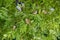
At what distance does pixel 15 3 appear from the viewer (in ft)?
4.52

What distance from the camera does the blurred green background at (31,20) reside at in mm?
1186

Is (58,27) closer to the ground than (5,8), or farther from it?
closer to the ground

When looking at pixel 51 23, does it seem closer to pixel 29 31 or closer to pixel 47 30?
pixel 47 30

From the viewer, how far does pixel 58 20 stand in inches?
47.4

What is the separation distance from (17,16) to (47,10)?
25 centimetres

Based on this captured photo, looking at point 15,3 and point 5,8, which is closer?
point 5,8

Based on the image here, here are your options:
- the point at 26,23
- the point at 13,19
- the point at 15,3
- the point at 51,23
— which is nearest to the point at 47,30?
the point at 51,23

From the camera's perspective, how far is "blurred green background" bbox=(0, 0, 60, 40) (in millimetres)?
1186

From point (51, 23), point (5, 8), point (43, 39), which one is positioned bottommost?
point (43, 39)

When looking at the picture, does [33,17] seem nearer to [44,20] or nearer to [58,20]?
[44,20]

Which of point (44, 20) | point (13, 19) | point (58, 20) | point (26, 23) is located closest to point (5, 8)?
point (13, 19)

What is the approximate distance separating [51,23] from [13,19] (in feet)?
0.97

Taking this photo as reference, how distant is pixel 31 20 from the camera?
3.94 ft

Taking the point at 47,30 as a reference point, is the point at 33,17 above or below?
above
